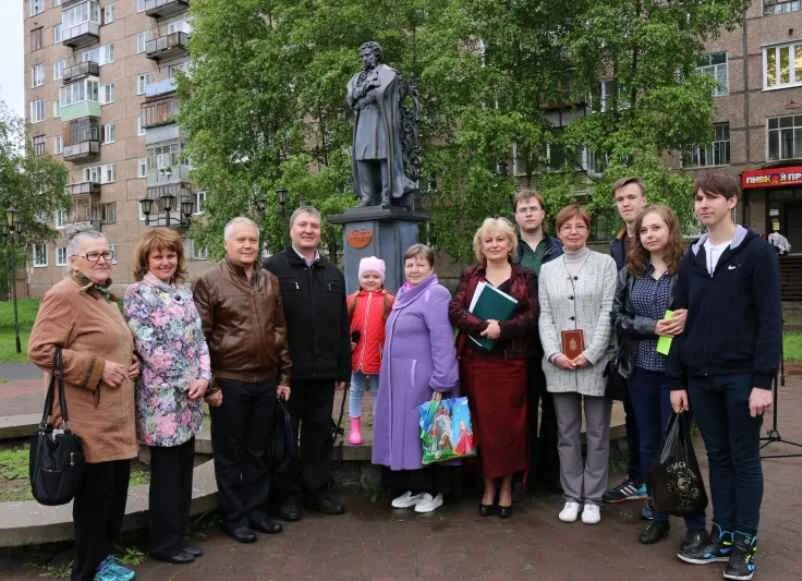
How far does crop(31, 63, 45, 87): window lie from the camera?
4822 cm

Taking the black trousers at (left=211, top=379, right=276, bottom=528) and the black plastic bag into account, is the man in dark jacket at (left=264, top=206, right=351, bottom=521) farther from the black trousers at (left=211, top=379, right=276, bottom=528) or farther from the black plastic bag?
the black plastic bag

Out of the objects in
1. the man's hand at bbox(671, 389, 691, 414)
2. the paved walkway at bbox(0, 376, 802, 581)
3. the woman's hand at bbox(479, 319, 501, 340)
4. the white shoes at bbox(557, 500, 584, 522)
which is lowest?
the paved walkway at bbox(0, 376, 802, 581)

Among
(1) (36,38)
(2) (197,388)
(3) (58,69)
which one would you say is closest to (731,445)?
(2) (197,388)

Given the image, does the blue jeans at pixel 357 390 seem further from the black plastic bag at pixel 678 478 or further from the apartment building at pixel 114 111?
the apartment building at pixel 114 111

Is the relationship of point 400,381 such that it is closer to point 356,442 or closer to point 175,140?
point 356,442

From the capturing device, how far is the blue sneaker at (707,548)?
4.04 metres

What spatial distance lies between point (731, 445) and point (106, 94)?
151 ft

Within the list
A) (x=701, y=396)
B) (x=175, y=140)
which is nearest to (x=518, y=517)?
(x=701, y=396)

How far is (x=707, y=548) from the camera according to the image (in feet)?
13.4

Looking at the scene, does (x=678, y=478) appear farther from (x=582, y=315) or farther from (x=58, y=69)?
(x=58, y=69)

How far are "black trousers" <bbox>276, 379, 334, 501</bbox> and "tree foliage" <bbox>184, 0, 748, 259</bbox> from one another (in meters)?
14.1

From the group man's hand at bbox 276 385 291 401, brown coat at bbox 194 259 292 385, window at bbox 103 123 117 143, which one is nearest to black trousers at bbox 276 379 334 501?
man's hand at bbox 276 385 291 401

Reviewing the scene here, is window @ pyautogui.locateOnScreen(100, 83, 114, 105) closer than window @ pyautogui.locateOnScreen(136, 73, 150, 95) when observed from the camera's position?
No

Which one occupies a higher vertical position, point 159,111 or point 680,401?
point 159,111
